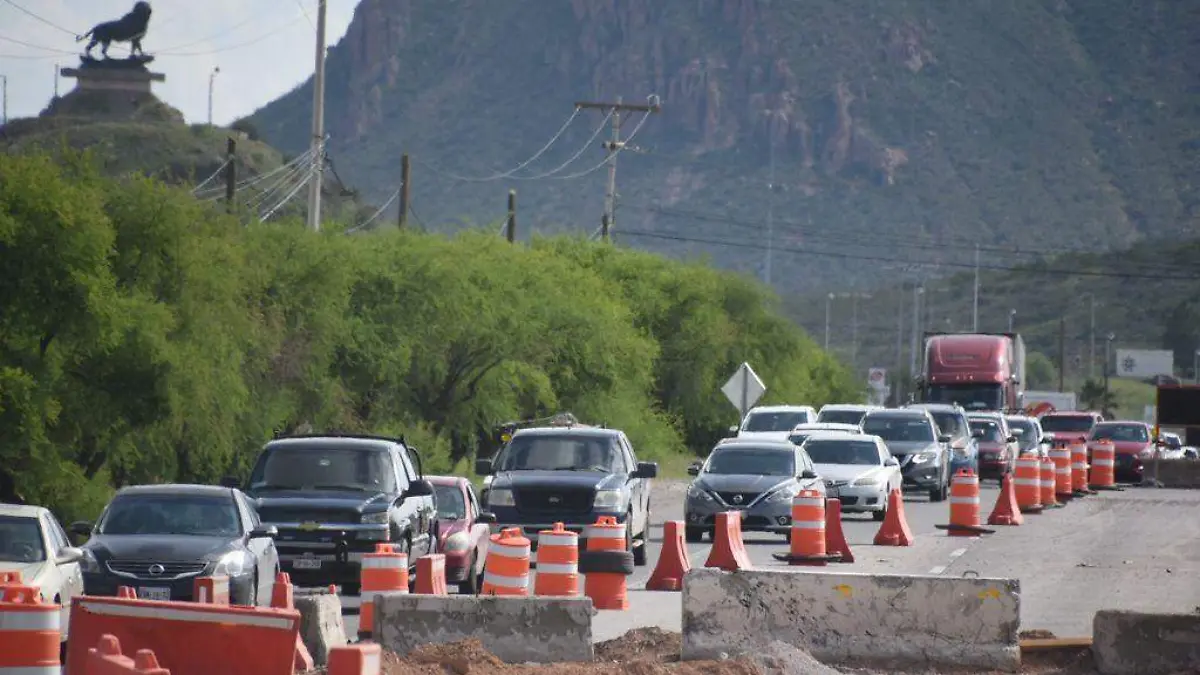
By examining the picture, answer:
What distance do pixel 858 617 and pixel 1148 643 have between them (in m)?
2.00

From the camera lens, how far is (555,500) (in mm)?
26188

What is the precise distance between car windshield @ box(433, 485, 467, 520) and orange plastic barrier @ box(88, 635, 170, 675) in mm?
13061

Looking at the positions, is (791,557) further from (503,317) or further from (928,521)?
(503,317)

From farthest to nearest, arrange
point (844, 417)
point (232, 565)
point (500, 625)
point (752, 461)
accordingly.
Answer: point (844, 417) → point (752, 461) → point (232, 565) → point (500, 625)

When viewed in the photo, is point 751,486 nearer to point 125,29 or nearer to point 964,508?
point 964,508

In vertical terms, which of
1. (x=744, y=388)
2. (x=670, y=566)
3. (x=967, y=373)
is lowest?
(x=670, y=566)

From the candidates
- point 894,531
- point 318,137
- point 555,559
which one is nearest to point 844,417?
point 318,137

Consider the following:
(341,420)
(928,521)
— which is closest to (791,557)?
(928,521)

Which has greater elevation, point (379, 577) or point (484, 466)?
point (484, 466)

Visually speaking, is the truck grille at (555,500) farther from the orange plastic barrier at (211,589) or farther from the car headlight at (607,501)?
the orange plastic barrier at (211,589)

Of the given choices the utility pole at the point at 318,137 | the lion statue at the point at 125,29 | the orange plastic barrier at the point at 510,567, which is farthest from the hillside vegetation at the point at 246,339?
the lion statue at the point at 125,29

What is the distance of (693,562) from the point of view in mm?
25328

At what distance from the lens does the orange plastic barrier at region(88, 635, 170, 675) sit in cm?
955

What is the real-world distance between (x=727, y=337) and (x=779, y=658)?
2163 inches
